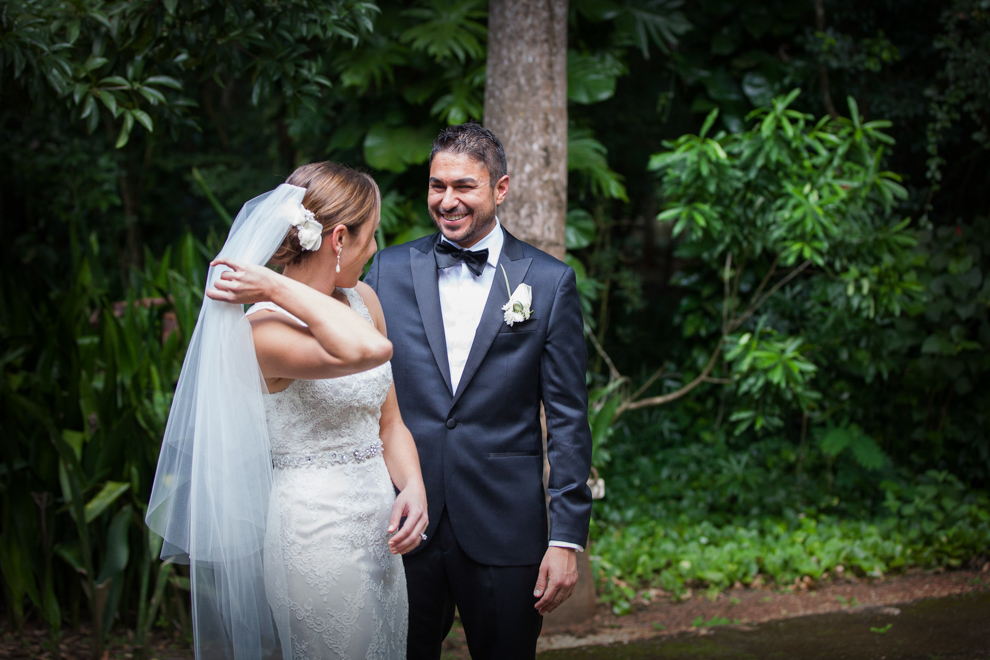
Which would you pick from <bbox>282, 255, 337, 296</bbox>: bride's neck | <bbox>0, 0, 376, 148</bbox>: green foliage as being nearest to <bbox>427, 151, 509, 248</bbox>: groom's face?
<bbox>282, 255, 337, 296</bbox>: bride's neck

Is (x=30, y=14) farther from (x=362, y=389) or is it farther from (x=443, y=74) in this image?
(x=443, y=74)

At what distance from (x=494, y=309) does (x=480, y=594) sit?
27.7 inches

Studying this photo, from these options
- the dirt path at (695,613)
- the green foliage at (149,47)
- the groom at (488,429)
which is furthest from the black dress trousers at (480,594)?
the green foliage at (149,47)

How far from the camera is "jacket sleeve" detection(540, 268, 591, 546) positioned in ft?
6.14

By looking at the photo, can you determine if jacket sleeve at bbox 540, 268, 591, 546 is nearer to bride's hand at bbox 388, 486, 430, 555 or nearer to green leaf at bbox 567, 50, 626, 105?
bride's hand at bbox 388, 486, 430, 555

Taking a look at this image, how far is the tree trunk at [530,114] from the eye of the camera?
10.5ft

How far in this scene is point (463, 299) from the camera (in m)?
2.00

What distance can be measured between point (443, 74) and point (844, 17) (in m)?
2.63

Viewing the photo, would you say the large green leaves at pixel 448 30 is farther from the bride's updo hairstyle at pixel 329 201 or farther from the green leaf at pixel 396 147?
the bride's updo hairstyle at pixel 329 201

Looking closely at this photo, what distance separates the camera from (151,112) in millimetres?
2664

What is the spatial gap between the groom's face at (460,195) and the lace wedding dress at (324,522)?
1.48 feet

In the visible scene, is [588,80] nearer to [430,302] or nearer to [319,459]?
[430,302]

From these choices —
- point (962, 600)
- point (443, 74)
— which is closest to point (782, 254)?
point (962, 600)

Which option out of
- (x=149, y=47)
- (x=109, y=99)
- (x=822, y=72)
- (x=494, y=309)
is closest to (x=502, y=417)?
(x=494, y=309)
